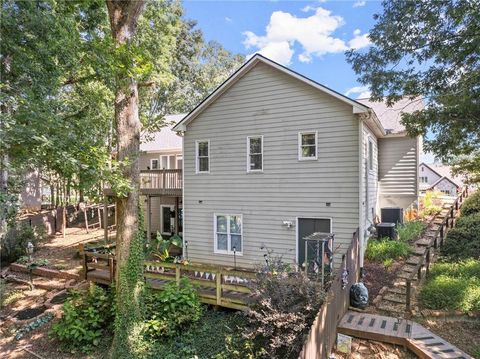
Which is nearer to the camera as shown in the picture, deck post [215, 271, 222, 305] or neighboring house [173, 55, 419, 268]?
deck post [215, 271, 222, 305]

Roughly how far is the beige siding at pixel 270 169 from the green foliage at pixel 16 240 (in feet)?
28.8

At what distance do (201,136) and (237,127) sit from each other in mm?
1727

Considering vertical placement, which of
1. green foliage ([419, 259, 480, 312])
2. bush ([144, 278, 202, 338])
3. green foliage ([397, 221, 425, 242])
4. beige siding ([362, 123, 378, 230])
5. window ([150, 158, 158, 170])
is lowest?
bush ([144, 278, 202, 338])

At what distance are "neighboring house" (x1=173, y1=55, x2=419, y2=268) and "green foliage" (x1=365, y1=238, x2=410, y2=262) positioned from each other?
0.63 metres

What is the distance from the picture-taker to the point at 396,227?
13148 millimetres

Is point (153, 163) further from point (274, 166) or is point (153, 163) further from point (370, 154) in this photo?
point (370, 154)

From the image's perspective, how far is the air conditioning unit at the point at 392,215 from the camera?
1366 cm

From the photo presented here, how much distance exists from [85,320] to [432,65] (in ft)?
42.4

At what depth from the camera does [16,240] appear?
14.6 metres

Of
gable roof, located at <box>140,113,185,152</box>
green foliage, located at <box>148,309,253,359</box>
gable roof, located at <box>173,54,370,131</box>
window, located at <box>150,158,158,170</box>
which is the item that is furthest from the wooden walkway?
window, located at <box>150,158,158,170</box>

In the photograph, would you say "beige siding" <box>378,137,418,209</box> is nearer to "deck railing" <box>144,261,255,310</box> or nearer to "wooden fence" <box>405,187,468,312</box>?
"wooden fence" <box>405,187,468,312</box>

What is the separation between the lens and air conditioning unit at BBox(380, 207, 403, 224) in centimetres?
1366

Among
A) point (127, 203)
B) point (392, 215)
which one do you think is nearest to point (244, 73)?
point (127, 203)

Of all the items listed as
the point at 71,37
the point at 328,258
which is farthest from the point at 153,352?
the point at 71,37
